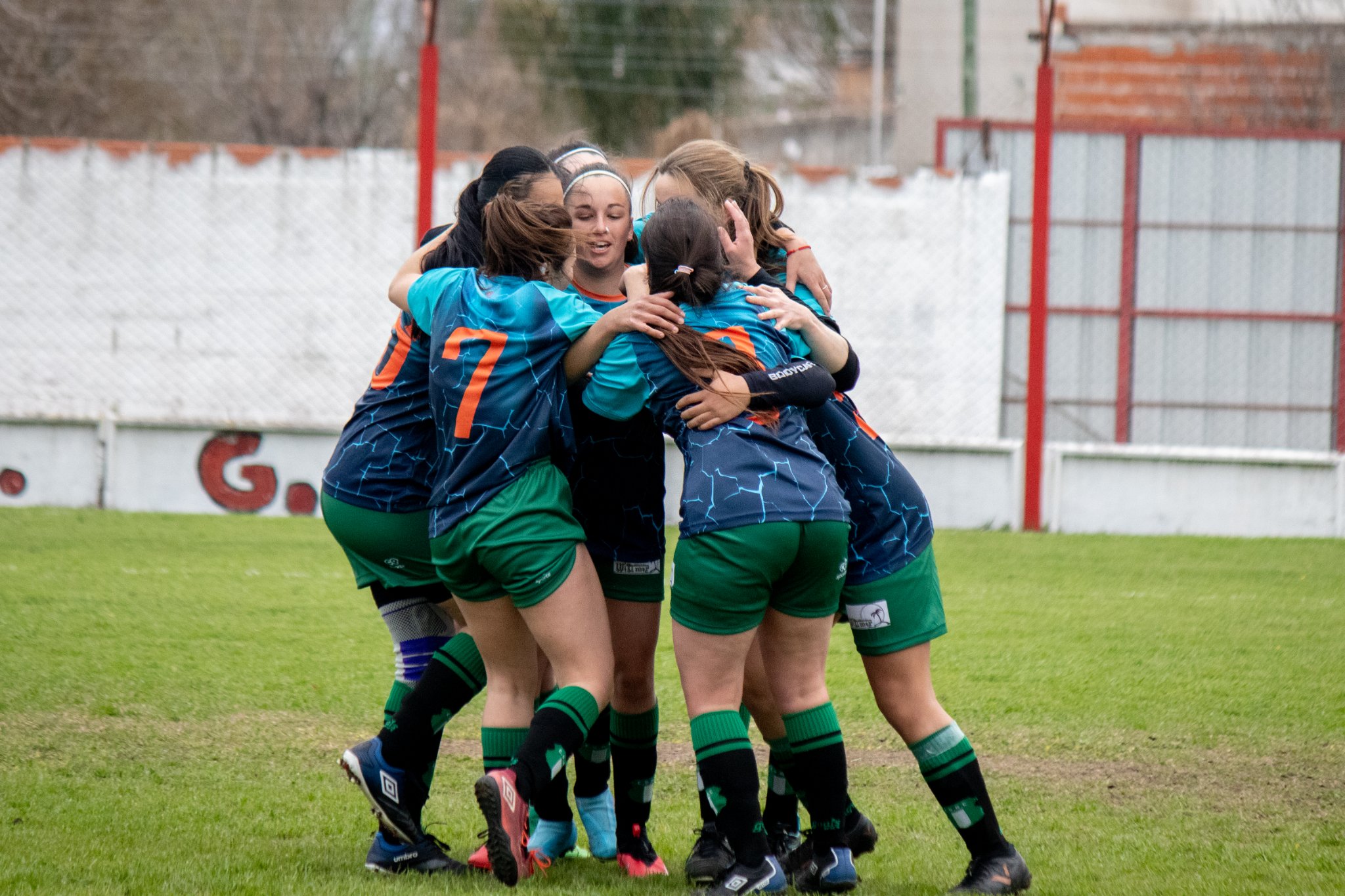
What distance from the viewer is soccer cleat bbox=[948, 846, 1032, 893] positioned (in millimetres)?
3301

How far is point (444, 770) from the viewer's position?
458 cm

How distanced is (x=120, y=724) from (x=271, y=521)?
19.4 ft

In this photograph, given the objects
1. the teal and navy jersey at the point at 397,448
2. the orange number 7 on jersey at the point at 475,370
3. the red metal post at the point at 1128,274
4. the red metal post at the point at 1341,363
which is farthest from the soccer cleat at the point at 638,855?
the red metal post at the point at 1341,363

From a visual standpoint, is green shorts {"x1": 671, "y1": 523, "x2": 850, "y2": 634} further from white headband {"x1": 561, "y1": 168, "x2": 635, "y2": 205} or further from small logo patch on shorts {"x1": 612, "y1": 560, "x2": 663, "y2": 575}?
white headband {"x1": 561, "y1": 168, "x2": 635, "y2": 205}

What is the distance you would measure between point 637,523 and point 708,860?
2.77 feet

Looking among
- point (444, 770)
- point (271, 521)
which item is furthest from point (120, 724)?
point (271, 521)

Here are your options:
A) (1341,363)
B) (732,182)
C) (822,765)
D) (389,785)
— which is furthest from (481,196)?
(1341,363)

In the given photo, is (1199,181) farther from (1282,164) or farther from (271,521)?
→ (271,521)

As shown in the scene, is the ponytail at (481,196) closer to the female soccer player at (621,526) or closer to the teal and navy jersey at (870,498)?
the female soccer player at (621,526)

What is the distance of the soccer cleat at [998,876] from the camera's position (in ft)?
10.8

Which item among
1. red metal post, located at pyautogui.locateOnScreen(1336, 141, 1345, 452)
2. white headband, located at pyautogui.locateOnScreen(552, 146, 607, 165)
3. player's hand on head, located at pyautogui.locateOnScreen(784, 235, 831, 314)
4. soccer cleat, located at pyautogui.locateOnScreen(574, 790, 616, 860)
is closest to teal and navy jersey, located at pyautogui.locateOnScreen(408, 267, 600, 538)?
player's hand on head, located at pyautogui.locateOnScreen(784, 235, 831, 314)

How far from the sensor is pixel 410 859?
11.5 ft

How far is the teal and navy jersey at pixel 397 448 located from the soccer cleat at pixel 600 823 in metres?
0.92

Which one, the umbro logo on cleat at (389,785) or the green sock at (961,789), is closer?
the green sock at (961,789)
